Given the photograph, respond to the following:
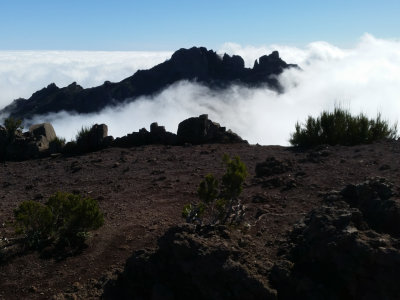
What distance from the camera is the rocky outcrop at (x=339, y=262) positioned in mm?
3709

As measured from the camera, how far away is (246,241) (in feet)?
15.7

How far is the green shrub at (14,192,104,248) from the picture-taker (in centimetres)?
606

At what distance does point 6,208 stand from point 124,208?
2438mm

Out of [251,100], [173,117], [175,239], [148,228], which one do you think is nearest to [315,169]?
[148,228]

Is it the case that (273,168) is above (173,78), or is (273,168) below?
below

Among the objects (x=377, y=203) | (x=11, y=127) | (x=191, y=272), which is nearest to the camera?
(x=191, y=272)

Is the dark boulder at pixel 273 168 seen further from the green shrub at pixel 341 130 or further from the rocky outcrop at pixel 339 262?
the rocky outcrop at pixel 339 262

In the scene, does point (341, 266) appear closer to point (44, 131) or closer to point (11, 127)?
point (11, 127)

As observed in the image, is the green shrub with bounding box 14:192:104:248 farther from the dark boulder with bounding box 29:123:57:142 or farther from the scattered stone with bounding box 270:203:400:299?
the dark boulder with bounding box 29:123:57:142

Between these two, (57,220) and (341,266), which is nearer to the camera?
(341,266)

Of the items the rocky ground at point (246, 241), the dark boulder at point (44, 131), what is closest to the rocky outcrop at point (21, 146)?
the dark boulder at point (44, 131)

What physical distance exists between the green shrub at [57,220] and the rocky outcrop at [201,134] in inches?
338

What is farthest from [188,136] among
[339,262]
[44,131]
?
[339,262]

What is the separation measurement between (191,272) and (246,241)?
100cm
